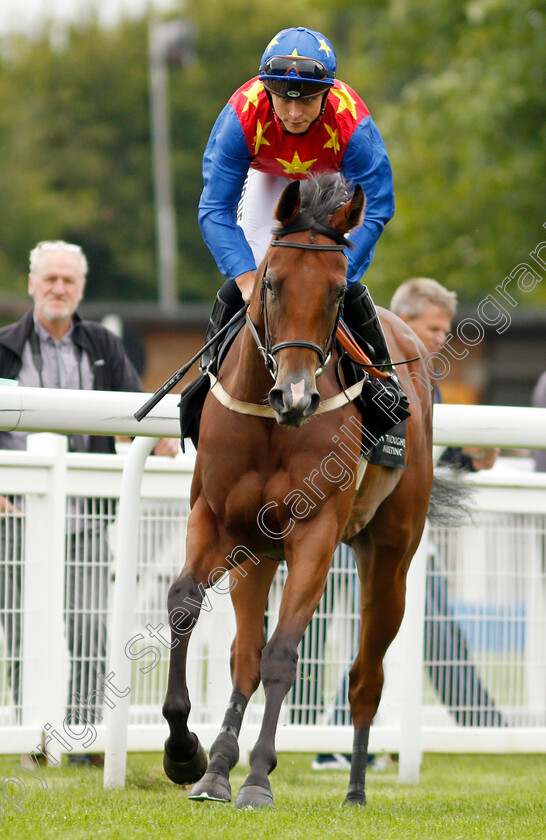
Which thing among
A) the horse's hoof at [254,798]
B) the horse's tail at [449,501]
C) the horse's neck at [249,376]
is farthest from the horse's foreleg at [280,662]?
the horse's tail at [449,501]

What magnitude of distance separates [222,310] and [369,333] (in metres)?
0.57

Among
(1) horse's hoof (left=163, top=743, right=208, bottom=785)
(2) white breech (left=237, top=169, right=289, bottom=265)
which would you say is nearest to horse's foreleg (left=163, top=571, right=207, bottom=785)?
(1) horse's hoof (left=163, top=743, right=208, bottom=785)

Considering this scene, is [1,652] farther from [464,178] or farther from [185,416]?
[464,178]

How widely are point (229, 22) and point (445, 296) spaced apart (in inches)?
1499

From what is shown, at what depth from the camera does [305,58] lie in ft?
14.7

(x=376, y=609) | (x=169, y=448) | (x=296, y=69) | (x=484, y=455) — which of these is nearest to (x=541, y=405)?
(x=484, y=455)

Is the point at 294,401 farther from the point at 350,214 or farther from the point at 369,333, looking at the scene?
the point at 369,333

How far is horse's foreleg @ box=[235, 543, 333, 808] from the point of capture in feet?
13.5

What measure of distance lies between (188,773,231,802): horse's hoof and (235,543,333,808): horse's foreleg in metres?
0.12

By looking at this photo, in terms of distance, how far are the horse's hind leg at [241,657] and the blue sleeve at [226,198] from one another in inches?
44.8

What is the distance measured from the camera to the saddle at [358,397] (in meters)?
4.68

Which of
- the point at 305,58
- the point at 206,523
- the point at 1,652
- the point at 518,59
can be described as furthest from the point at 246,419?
the point at 518,59

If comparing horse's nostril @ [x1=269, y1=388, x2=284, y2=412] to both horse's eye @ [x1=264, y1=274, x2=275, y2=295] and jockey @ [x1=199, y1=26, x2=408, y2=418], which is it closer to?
horse's eye @ [x1=264, y1=274, x2=275, y2=295]

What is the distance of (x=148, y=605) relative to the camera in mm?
5684
